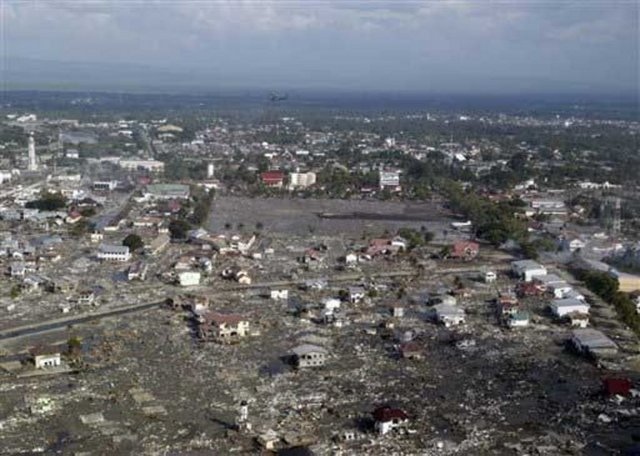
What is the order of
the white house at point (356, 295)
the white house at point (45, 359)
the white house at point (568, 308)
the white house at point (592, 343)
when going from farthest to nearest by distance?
the white house at point (356, 295) < the white house at point (568, 308) < the white house at point (592, 343) < the white house at point (45, 359)

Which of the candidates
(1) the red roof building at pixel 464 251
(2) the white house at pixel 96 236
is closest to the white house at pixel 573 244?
(1) the red roof building at pixel 464 251

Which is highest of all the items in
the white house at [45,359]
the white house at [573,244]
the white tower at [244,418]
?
the white house at [573,244]

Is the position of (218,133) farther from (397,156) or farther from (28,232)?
(28,232)

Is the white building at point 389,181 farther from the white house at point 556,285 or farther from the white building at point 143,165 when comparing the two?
the white house at point 556,285

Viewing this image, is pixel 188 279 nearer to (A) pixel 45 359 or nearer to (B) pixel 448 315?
(A) pixel 45 359

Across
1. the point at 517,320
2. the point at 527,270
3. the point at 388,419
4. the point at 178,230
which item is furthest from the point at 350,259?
the point at 388,419

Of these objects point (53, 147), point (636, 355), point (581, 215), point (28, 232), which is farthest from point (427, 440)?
point (53, 147)

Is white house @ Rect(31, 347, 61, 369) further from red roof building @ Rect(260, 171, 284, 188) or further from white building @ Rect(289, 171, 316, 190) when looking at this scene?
white building @ Rect(289, 171, 316, 190)
